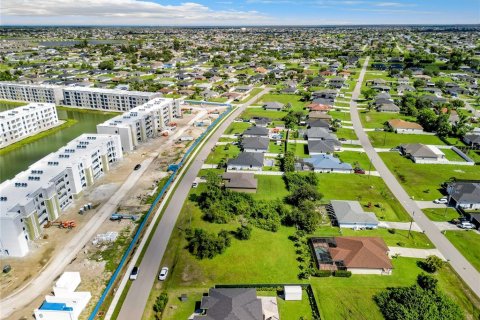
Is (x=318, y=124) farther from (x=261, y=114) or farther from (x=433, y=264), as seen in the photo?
(x=433, y=264)

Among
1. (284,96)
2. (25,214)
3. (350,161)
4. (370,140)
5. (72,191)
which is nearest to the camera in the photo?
(25,214)

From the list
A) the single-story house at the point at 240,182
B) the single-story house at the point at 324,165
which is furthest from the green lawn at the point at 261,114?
the single-story house at the point at 240,182

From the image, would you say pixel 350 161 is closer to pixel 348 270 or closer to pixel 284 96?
pixel 348 270

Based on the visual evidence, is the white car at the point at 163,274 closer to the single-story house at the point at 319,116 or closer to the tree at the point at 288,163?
the tree at the point at 288,163

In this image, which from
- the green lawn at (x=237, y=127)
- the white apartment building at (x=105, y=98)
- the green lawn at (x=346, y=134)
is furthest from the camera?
the white apartment building at (x=105, y=98)

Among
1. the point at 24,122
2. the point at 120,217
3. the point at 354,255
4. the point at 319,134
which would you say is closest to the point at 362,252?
the point at 354,255

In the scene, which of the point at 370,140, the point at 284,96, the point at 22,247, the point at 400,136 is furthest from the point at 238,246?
the point at 284,96

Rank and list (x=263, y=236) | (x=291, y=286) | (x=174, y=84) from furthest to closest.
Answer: (x=174, y=84) → (x=263, y=236) → (x=291, y=286)
